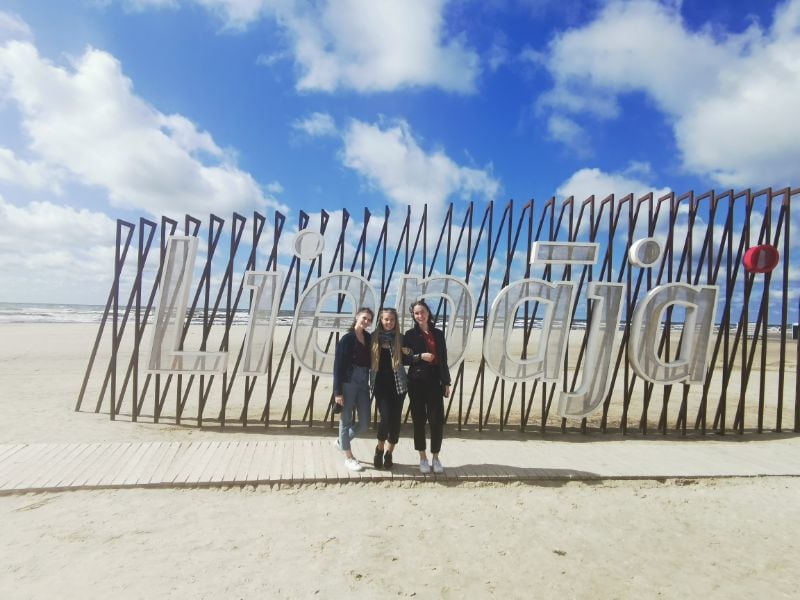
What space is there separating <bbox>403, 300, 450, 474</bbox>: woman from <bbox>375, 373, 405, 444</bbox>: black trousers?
0.15 metres

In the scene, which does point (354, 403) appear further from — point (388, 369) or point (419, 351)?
point (419, 351)

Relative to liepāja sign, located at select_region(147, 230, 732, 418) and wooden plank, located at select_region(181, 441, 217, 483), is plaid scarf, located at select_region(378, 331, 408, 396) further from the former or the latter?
wooden plank, located at select_region(181, 441, 217, 483)

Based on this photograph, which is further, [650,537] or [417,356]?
[417,356]

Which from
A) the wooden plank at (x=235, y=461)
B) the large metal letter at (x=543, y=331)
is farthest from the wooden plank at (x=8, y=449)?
the large metal letter at (x=543, y=331)

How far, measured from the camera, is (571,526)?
12.1 ft

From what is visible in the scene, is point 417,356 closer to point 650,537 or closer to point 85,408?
point 650,537

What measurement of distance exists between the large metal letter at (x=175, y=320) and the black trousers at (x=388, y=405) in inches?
103

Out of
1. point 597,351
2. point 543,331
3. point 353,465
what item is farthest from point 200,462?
point 597,351

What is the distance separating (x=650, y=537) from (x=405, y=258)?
403cm

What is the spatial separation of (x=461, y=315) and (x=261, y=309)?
2.59 metres

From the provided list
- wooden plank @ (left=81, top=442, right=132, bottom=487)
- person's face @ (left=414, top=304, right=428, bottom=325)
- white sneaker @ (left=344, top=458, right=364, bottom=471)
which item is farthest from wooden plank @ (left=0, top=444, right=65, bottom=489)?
person's face @ (left=414, top=304, right=428, bottom=325)

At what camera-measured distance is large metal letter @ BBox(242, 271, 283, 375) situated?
20.0ft

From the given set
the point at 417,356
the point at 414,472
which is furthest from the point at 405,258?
the point at 414,472

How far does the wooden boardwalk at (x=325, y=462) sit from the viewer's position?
4367 mm
